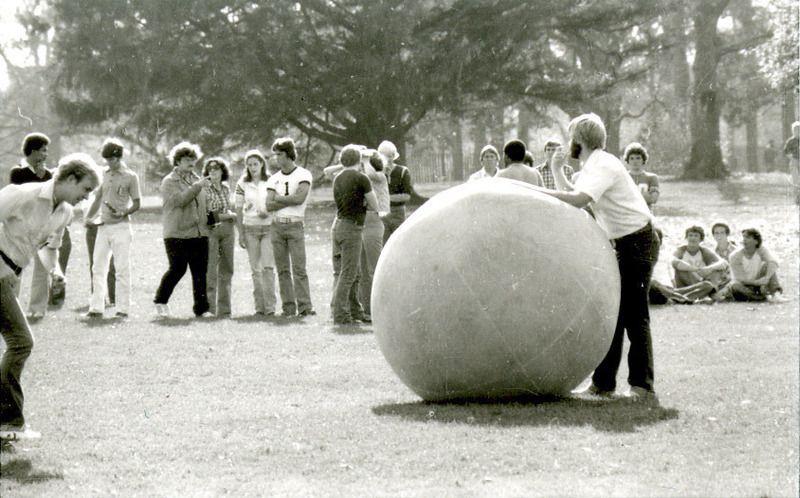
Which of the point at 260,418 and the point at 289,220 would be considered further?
the point at 289,220

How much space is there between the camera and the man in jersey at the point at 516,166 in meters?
12.1

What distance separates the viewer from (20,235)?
7.11 metres

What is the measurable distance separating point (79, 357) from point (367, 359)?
9.73 ft

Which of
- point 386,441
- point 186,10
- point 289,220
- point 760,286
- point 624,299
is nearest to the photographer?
point 386,441

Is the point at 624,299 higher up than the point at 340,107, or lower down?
lower down

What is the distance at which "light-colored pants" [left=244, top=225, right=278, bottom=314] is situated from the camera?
14.3 metres

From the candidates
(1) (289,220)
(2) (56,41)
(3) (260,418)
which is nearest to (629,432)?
(3) (260,418)

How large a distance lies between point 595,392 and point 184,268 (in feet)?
23.0

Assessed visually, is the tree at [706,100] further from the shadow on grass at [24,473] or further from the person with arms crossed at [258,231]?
the shadow on grass at [24,473]

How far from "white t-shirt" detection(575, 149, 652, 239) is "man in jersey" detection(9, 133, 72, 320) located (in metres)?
6.12

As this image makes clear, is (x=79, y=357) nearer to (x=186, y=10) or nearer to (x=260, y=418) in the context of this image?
(x=260, y=418)

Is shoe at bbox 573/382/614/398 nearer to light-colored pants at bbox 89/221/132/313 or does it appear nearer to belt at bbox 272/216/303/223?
belt at bbox 272/216/303/223

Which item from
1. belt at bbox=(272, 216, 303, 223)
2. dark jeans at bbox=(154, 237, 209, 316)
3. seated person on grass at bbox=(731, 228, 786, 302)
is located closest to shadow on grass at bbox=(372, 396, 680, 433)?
belt at bbox=(272, 216, 303, 223)

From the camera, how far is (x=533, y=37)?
3084 centimetres
